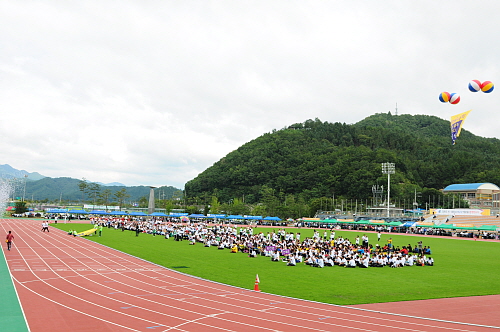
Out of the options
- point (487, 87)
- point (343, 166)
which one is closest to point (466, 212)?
point (487, 87)

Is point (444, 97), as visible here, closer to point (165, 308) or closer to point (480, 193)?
point (165, 308)

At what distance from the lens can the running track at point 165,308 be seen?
10984mm

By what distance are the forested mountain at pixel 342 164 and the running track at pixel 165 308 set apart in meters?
99.2

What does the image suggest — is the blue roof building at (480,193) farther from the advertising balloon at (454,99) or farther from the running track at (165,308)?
the running track at (165,308)

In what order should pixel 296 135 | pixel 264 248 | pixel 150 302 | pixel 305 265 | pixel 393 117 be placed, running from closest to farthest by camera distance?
pixel 150 302
pixel 305 265
pixel 264 248
pixel 296 135
pixel 393 117

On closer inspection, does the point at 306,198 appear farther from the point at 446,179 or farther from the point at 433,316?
the point at 433,316

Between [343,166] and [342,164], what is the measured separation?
1454 mm

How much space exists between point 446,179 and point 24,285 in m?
141

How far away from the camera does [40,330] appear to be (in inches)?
400

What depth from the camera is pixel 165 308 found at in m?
12.7

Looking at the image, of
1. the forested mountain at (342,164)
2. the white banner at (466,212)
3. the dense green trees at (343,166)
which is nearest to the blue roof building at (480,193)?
the dense green trees at (343,166)

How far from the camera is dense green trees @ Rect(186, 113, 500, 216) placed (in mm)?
119438

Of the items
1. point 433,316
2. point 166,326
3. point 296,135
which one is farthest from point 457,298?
point 296,135

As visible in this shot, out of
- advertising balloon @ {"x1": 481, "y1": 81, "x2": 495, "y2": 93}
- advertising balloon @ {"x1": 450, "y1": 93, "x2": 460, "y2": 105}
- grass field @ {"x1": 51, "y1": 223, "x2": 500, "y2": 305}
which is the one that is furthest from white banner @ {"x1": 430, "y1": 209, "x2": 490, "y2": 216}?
advertising balloon @ {"x1": 481, "y1": 81, "x2": 495, "y2": 93}
